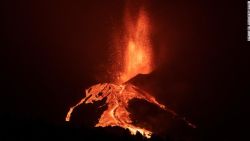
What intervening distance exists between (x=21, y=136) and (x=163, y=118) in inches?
345

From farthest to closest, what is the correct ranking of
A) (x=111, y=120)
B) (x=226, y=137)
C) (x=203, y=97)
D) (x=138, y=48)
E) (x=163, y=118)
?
(x=138, y=48)
(x=203, y=97)
(x=226, y=137)
(x=163, y=118)
(x=111, y=120)

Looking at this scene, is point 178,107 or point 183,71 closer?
point 178,107

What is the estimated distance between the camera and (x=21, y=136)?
398 inches

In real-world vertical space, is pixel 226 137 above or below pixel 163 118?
below

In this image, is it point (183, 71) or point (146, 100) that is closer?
point (146, 100)

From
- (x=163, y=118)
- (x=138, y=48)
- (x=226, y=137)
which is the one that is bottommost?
(x=226, y=137)

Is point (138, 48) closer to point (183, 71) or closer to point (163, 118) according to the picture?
point (183, 71)

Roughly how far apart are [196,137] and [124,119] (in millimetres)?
3473

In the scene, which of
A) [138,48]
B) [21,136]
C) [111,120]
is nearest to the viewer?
[21,136]

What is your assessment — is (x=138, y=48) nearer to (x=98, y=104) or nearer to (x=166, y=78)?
(x=166, y=78)

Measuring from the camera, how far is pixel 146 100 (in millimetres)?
18703

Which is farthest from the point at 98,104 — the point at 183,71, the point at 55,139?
the point at 55,139

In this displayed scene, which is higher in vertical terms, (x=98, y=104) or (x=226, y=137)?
(x=98, y=104)

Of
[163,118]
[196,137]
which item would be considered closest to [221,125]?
[196,137]
